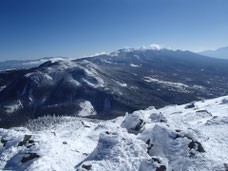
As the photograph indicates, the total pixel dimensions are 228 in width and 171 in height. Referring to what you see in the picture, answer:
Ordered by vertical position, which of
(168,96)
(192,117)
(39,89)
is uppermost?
(192,117)

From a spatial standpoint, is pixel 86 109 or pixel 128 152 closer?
pixel 128 152

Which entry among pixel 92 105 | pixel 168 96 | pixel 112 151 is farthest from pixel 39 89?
pixel 112 151

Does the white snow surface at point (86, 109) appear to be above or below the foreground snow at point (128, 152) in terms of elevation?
below

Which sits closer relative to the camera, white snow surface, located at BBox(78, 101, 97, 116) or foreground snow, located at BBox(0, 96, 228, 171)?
foreground snow, located at BBox(0, 96, 228, 171)

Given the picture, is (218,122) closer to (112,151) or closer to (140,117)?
(140,117)

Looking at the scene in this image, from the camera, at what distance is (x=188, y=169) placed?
1697cm

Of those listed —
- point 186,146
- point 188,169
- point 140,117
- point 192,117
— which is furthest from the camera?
point 192,117

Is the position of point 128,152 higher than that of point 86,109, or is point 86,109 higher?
point 128,152

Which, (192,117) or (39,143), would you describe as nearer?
(39,143)

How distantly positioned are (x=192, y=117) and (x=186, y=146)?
984 inches

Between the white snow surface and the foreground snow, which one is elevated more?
the foreground snow

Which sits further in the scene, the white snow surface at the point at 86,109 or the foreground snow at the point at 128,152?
the white snow surface at the point at 86,109

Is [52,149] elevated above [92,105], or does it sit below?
above

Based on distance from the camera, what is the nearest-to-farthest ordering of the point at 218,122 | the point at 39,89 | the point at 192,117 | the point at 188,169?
the point at 188,169 < the point at 218,122 < the point at 192,117 < the point at 39,89
